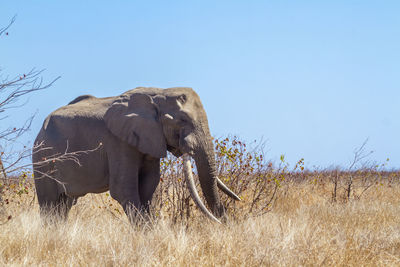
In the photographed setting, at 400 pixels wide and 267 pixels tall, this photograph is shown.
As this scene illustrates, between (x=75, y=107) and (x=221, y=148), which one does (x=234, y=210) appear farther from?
(x=75, y=107)

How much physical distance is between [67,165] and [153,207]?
4.77 feet

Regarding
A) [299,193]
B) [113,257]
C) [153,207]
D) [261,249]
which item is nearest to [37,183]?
[153,207]

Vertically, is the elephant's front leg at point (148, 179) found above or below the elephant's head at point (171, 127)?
Answer: below

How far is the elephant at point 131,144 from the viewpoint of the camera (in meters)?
5.90

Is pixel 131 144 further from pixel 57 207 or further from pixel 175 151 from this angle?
pixel 57 207

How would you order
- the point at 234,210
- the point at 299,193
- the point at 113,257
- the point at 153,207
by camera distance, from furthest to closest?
the point at 299,193, the point at 234,210, the point at 153,207, the point at 113,257

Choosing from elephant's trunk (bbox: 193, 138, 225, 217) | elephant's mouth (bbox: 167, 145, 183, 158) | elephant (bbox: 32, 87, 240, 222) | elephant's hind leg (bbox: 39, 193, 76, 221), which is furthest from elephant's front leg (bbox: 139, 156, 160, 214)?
elephant's hind leg (bbox: 39, 193, 76, 221)

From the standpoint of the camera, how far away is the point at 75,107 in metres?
7.16

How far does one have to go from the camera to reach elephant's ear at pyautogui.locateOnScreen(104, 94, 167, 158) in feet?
19.7

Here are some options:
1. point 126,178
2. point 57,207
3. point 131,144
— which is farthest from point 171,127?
point 57,207

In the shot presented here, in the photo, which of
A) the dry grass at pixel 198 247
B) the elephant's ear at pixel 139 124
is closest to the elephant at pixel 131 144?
the elephant's ear at pixel 139 124

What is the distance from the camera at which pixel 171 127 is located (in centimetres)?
596

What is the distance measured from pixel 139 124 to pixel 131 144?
0.30 meters

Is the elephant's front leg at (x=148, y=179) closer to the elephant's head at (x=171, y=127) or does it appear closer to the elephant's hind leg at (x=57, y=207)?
the elephant's head at (x=171, y=127)
